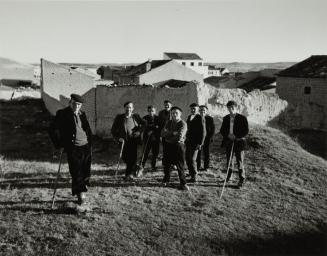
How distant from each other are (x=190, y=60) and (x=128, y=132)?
A: 74755 millimetres

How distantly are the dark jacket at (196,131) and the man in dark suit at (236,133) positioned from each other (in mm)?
508

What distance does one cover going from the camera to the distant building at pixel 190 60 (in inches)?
3196

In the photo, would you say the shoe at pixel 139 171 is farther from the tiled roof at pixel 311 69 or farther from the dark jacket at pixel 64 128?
the tiled roof at pixel 311 69

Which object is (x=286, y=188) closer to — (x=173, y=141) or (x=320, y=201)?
(x=320, y=201)

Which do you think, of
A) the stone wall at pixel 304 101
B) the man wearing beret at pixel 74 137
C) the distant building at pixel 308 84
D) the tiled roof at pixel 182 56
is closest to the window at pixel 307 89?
the distant building at pixel 308 84

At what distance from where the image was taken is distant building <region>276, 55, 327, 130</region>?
2611 cm

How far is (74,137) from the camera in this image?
709 cm

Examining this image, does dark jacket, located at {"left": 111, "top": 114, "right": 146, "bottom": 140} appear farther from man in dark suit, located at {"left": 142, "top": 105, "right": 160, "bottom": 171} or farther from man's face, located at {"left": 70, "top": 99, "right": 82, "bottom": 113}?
man's face, located at {"left": 70, "top": 99, "right": 82, "bottom": 113}

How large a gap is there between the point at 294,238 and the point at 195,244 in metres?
2.06

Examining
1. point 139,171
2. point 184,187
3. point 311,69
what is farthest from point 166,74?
point 184,187

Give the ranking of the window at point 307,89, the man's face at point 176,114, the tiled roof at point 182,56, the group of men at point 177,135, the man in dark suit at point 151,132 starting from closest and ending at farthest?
the man's face at point 176,114 < the group of men at point 177,135 < the man in dark suit at point 151,132 < the window at point 307,89 < the tiled roof at point 182,56

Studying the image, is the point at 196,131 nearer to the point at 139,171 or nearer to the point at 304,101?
the point at 139,171

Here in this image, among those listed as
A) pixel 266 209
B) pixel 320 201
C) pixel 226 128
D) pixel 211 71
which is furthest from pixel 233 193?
pixel 211 71

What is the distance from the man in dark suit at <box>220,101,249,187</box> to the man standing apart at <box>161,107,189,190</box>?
1.19m
